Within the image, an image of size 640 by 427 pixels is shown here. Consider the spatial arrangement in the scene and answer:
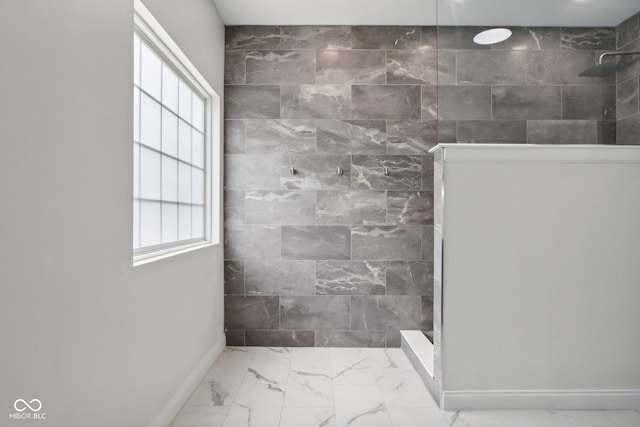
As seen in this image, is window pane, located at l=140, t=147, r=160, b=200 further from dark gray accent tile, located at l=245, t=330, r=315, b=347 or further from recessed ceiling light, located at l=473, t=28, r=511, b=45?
recessed ceiling light, located at l=473, t=28, r=511, b=45

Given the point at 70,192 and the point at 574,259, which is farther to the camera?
the point at 574,259

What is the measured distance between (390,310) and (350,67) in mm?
2084

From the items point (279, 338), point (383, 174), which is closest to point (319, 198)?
point (383, 174)

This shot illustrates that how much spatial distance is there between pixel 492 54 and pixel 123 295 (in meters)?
2.29

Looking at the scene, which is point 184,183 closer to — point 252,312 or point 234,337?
point 252,312

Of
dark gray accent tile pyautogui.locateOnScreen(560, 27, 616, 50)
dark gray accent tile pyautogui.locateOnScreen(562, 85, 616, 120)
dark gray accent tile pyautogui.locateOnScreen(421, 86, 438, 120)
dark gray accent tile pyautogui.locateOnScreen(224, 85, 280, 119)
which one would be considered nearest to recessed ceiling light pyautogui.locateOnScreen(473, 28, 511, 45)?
dark gray accent tile pyautogui.locateOnScreen(560, 27, 616, 50)

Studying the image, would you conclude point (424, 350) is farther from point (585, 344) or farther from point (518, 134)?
point (518, 134)

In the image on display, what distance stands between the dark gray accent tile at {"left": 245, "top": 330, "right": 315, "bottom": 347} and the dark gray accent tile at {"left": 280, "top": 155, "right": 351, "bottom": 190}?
123 cm

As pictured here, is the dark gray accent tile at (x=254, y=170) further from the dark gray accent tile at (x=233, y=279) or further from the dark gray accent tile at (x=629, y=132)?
the dark gray accent tile at (x=629, y=132)

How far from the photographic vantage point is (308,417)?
2.19m

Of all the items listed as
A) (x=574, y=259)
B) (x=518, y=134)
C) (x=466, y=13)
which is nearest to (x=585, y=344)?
(x=574, y=259)

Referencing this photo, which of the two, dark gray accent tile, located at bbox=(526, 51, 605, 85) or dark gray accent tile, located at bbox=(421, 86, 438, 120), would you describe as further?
dark gray accent tile, located at bbox=(421, 86, 438, 120)

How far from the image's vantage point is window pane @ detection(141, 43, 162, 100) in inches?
82.2

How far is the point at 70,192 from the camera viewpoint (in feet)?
4.19
